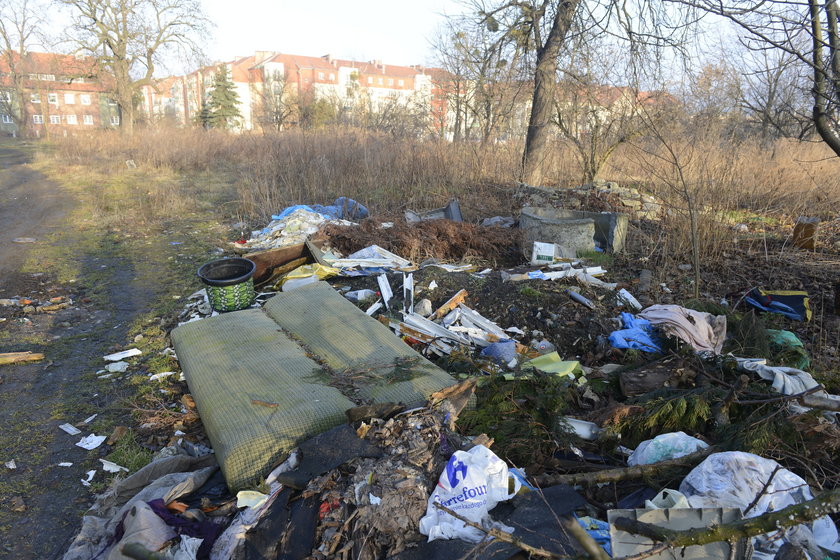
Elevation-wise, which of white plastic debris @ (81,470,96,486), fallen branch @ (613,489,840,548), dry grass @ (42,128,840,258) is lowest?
white plastic debris @ (81,470,96,486)

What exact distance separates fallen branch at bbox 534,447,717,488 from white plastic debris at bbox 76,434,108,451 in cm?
299

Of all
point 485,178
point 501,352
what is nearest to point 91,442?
point 501,352

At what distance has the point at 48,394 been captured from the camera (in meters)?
4.08

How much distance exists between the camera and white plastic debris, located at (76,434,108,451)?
344 cm

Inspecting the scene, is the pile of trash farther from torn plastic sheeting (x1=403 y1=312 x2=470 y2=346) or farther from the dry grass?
the dry grass

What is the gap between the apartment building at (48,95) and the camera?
26516 mm

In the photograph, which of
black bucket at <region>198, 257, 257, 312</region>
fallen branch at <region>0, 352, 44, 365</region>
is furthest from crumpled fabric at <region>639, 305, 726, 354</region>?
fallen branch at <region>0, 352, 44, 365</region>

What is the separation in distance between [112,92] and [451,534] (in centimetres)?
3036

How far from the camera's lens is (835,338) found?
14.9 feet

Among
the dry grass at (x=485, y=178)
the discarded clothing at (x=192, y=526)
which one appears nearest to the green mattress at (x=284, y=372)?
the discarded clothing at (x=192, y=526)

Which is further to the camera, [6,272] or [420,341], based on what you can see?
[6,272]

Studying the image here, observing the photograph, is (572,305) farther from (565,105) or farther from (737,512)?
(565,105)

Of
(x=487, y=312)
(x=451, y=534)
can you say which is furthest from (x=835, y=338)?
(x=451, y=534)

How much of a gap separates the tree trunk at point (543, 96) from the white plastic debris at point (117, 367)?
27.8 feet
